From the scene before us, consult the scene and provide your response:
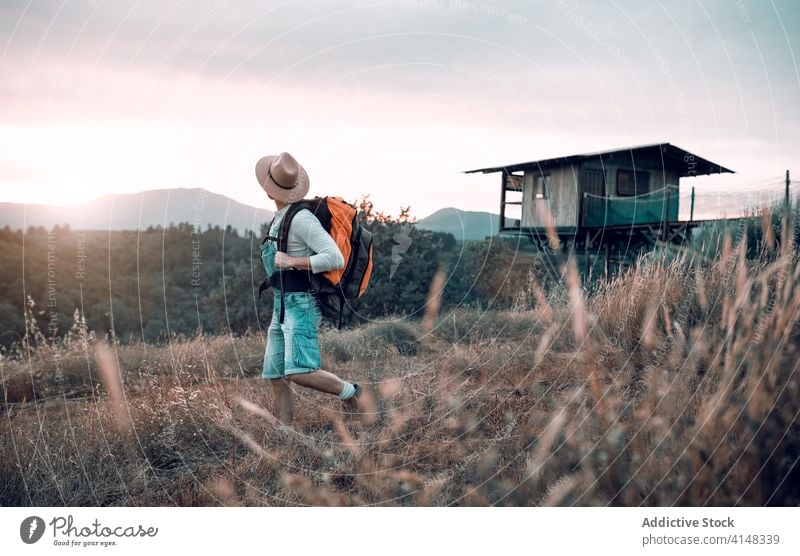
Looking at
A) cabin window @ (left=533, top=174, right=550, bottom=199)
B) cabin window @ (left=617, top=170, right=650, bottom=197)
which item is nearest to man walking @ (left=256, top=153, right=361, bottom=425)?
cabin window @ (left=533, top=174, right=550, bottom=199)

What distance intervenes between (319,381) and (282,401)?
340 millimetres

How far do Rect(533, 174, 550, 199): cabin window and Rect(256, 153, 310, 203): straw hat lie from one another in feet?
59.9

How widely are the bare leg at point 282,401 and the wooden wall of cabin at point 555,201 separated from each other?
56.2 feet

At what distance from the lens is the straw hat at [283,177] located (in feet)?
14.0

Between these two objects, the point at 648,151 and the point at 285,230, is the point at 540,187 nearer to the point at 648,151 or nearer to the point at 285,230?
the point at 648,151

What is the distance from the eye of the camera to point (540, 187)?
877 inches

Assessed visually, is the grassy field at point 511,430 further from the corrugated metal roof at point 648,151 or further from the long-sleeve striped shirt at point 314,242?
the corrugated metal roof at point 648,151

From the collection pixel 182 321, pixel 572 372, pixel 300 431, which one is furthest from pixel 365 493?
pixel 182 321

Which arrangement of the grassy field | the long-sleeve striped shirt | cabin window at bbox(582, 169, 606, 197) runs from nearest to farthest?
the grassy field → the long-sleeve striped shirt → cabin window at bbox(582, 169, 606, 197)

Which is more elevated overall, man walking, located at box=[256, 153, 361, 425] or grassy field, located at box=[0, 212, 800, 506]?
man walking, located at box=[256, 153, 361, 425]

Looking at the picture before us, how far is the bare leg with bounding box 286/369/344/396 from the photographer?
4.36 meters

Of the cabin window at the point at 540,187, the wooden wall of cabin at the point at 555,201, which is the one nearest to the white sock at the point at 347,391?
the wooden wall of cabin at the point at 555,201

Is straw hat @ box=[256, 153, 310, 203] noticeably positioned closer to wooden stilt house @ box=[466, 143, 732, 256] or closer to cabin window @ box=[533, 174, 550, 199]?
wooden stilt house @ box=[466, 143, 732, 256]

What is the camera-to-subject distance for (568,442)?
12.2 ft
